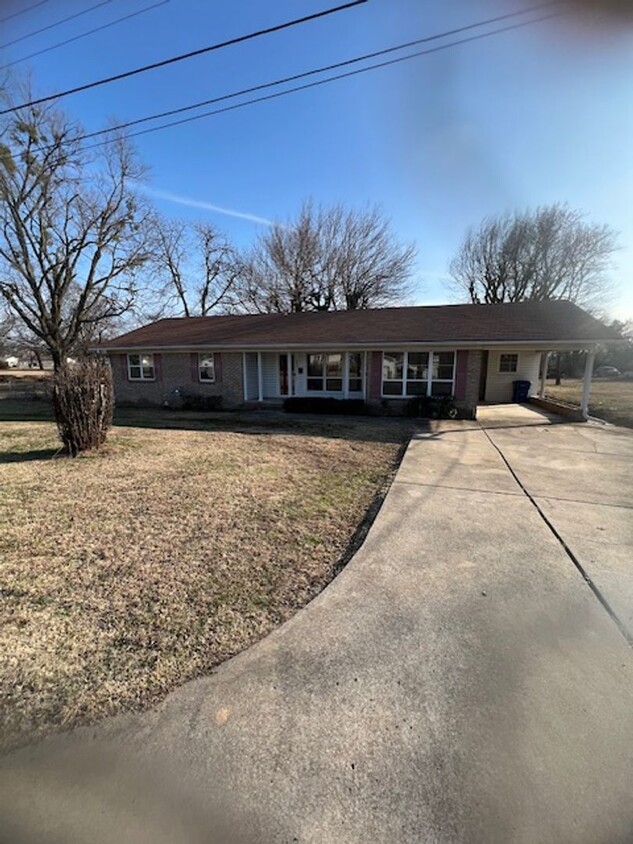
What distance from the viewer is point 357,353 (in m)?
15.3

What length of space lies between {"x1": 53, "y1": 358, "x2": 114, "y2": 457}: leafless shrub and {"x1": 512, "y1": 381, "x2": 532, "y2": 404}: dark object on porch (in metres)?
15.7

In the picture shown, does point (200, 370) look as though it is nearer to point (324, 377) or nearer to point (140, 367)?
point (140, 367)

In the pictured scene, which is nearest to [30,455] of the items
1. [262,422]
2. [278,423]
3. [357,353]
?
[262,422]

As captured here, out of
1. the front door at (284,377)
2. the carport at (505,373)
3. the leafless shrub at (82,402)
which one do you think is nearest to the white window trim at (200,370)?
the front door at (284,377)

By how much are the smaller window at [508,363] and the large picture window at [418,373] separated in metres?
5.44

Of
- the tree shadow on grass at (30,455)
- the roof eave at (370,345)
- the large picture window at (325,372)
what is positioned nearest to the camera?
the tree shadow on grass at (30,455)

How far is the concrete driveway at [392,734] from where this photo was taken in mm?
1552

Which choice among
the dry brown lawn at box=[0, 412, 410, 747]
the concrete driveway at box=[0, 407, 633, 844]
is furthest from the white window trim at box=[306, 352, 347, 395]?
the concrete driveway at box=[0, 407, 633, 844]

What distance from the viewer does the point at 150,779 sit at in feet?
5.58

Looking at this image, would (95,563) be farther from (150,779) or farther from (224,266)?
(224,266)

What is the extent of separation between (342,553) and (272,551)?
2.17 feet

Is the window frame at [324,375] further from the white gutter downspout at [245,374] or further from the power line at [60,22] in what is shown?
the power line at [60,22]

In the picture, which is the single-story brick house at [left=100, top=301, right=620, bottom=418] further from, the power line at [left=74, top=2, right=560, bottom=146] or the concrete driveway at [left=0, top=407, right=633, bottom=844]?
the concrete driveway at [left=0, top=407, right=633, bottom=844]

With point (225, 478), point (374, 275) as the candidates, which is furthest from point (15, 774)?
point (374, 275)
